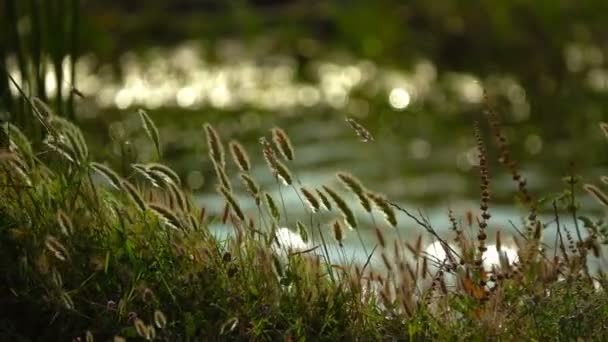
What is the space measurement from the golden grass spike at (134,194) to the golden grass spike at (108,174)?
1.8 inches

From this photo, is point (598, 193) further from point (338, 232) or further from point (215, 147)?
point (215, 147)

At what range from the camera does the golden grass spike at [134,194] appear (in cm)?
411

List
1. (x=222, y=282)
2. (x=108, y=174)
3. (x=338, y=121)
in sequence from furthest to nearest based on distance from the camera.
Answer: (x=338, y=121) → (x=108, y=174) → (x=222, y=282)

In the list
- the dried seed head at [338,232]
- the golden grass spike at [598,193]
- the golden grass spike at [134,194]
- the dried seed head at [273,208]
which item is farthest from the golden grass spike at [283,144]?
the golden grass spike at [598,193]

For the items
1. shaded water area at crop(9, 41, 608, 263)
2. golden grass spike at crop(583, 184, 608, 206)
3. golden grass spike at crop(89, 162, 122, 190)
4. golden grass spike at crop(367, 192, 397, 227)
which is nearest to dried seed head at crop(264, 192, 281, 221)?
golden grass spike at crop(367, 192, 397, 227)

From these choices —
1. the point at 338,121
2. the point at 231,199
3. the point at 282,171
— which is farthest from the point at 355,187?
the point at 338,121

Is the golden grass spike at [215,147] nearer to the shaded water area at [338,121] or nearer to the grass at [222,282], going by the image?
the grass at [222,282]

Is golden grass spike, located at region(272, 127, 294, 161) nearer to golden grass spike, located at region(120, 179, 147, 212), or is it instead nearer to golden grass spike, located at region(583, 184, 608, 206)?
golden grass spike, located at region(120, 179, 147, 212)

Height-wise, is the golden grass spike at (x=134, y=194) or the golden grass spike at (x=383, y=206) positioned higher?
the golden grass spike at (x=134, y=194)

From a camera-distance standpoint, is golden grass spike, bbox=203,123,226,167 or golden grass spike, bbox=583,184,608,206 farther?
golden grass spike, bbox=203,123,226,167

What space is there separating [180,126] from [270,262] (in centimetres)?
739

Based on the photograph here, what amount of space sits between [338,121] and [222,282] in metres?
7.67

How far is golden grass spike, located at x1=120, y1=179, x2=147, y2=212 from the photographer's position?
4109 mm

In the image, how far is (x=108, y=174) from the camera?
422 centimetres
